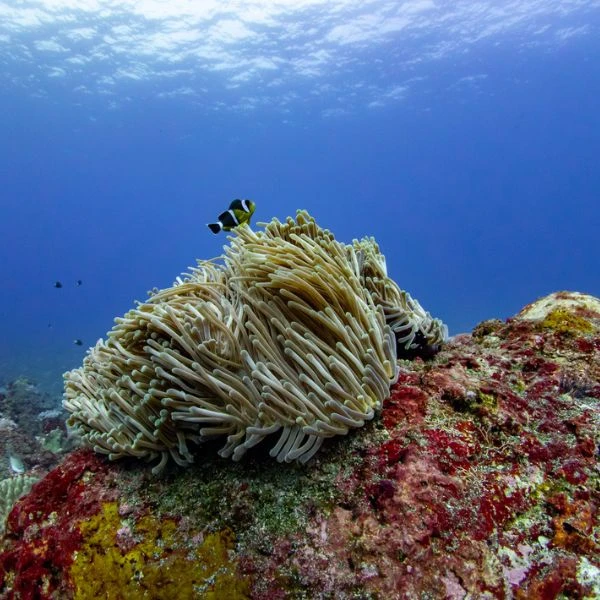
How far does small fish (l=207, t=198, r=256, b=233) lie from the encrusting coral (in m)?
2.26

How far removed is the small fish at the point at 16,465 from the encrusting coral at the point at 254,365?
24.9 feet

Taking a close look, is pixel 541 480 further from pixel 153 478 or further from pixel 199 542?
pixel 153 478

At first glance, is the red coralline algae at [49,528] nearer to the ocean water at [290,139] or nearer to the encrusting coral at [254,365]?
the encrusting coral at [254,365]

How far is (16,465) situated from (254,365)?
9.29 metres

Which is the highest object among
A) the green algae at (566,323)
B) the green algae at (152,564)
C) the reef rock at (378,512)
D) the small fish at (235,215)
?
the small fish at (235,215)

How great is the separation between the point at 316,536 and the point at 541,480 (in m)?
1.07

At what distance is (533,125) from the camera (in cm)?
10550

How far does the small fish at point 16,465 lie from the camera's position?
900cm

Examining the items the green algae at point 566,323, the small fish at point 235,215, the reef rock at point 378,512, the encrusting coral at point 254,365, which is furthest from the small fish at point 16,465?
the green algae at point 566,323

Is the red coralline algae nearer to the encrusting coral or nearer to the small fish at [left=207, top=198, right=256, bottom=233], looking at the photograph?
the encrusting coral

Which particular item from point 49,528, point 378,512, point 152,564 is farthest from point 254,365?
point 49,528

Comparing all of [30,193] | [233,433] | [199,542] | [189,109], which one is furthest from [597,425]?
[30,193]

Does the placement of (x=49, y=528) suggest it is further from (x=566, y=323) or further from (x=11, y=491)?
(x=566, y=323)

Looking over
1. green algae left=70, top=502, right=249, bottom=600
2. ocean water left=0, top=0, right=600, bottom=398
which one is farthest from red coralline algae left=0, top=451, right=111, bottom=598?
ocean water left=0, top=0, right=600, bottom=398
